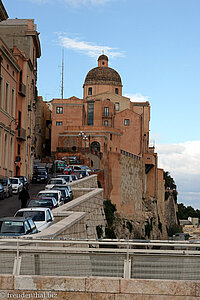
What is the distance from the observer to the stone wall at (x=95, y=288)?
1023 cm

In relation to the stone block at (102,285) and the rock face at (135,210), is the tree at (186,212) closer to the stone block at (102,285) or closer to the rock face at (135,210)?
the rock face at (135,210)

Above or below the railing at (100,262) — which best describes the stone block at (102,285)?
below

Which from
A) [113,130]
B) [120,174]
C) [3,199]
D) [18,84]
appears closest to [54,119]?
[113,130]

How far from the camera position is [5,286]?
1038 cm

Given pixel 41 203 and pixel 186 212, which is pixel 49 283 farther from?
pixel 186 212

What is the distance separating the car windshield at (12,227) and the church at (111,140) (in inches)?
→ 2084

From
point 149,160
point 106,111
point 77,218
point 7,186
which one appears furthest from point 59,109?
point 77,218

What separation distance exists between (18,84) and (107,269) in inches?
1864

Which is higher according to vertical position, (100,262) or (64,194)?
(64,194)

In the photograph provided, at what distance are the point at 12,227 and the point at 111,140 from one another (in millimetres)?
70861

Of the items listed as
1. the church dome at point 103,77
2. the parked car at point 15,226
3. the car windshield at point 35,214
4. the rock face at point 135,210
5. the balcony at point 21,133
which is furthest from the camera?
the church dome at point 103,77

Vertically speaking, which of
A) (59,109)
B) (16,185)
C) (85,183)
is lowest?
(16,185)

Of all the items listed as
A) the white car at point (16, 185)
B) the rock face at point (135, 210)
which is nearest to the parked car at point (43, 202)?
the white car at point (16, 185)

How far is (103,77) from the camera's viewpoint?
379 ft
